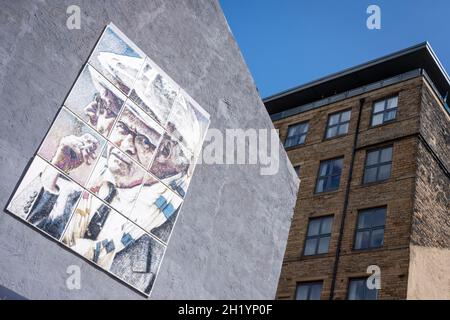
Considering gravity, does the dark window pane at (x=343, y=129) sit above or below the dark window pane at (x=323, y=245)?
above

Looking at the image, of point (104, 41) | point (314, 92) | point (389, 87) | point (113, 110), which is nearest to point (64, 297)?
point (113, 110)

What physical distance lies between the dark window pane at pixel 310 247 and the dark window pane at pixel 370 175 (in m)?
3.53

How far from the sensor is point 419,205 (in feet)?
71.1

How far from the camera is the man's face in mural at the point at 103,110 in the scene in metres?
9.55

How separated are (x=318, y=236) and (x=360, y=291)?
3.48m

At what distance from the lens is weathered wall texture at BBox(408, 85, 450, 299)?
20475mm

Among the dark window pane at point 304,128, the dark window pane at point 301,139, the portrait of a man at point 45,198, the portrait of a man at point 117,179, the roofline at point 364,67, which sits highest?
the roofline at point 364,67

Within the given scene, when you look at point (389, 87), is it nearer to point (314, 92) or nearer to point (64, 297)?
point (314, 92)

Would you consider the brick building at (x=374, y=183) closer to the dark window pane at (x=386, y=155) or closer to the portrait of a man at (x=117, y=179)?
the dark window pane at (x=386, y=155)

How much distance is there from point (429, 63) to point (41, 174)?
22.1 metres

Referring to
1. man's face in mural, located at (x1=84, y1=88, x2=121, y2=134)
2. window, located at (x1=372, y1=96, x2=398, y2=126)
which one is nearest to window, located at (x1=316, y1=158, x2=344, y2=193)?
window, located at (x1=372, y1=96, x2=398, y2=126)

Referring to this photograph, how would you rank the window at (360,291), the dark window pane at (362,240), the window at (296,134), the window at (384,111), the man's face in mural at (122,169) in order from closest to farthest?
the man's face in mural at (122,169)
the window at (360,291)
the dark window pane at (362,240)
the window at (384,111)
the window at (296,134)

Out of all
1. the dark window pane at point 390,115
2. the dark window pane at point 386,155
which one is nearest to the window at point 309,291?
the dark window pane at point 386,155

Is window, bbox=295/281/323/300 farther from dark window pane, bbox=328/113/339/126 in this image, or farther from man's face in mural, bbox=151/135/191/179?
man's face in mural, bbox=151/135/191/179
